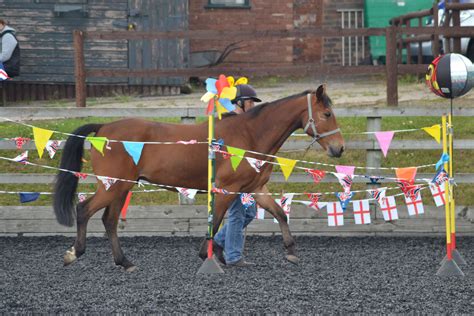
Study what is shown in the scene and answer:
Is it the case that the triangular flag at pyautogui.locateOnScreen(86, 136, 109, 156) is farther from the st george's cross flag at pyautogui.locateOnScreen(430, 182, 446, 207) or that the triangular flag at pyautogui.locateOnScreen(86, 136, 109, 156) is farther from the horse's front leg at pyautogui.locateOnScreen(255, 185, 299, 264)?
the st george's cross flag at pyautogui.locateOnScreen(430, 182, 446, 207)

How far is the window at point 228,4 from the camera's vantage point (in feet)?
71.2

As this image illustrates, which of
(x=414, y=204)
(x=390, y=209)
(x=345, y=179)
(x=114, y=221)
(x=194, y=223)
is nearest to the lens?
(x=114, y=221)

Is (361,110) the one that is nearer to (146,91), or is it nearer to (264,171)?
(264,171)

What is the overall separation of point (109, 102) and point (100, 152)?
313 inches

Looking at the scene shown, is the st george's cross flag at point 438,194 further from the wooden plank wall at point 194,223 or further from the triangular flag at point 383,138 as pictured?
the wooden plank wall at point 194,223

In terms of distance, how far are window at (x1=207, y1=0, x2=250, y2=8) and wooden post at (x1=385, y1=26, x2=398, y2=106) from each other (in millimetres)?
7778

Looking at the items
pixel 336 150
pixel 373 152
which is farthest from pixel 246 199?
pixel 373 152

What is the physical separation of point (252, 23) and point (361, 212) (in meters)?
11.5

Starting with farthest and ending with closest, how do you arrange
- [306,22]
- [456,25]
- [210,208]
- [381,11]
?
[381,11] < [306,22] < [456,25] < [210,208]

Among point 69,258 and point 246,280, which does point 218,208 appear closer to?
point 246,280

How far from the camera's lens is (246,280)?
29.9 feet

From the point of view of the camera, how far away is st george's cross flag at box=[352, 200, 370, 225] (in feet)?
34.8

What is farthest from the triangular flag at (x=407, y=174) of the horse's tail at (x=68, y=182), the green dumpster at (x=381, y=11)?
the green dumpster at (x=381, y=11)

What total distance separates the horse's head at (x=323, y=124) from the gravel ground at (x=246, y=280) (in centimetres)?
110
